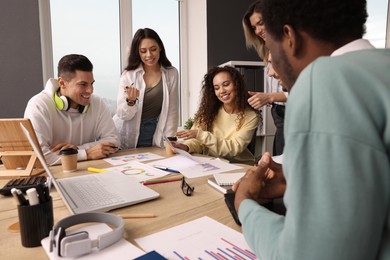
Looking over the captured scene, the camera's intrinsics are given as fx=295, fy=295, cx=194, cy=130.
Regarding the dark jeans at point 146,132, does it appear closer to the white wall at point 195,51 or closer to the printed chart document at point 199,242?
the printed chart document at point 199,242

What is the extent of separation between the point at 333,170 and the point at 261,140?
9.78ft

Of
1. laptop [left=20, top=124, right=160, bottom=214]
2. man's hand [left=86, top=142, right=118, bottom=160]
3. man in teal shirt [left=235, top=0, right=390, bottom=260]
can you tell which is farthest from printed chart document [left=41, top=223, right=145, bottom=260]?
man's hand [left=86, top=142, right=118, bottom=160]

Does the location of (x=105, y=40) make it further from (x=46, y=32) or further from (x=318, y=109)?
(x=318, y=109)

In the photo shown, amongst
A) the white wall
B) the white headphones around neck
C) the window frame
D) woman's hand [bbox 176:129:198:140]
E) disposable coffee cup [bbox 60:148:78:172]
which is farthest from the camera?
the white wall

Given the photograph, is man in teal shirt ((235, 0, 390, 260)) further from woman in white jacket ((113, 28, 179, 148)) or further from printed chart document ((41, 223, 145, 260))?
woman in white jacket ((113, 28, 179, 148))

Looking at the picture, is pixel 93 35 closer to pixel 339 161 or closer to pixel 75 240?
pixel 75 240

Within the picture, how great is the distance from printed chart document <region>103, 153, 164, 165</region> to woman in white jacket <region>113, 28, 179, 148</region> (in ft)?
1.40

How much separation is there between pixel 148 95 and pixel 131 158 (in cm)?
78

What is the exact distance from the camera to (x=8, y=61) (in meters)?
2.58

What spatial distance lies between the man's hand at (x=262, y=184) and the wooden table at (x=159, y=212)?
11 centimetres

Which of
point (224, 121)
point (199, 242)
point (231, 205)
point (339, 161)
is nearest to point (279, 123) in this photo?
point (224, 121)

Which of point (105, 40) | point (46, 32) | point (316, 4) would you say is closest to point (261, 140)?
point (105, 40)

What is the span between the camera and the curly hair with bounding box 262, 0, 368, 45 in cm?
51

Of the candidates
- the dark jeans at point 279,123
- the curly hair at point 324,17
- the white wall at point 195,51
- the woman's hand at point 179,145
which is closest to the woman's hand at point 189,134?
the woman's hand at point 179,145
